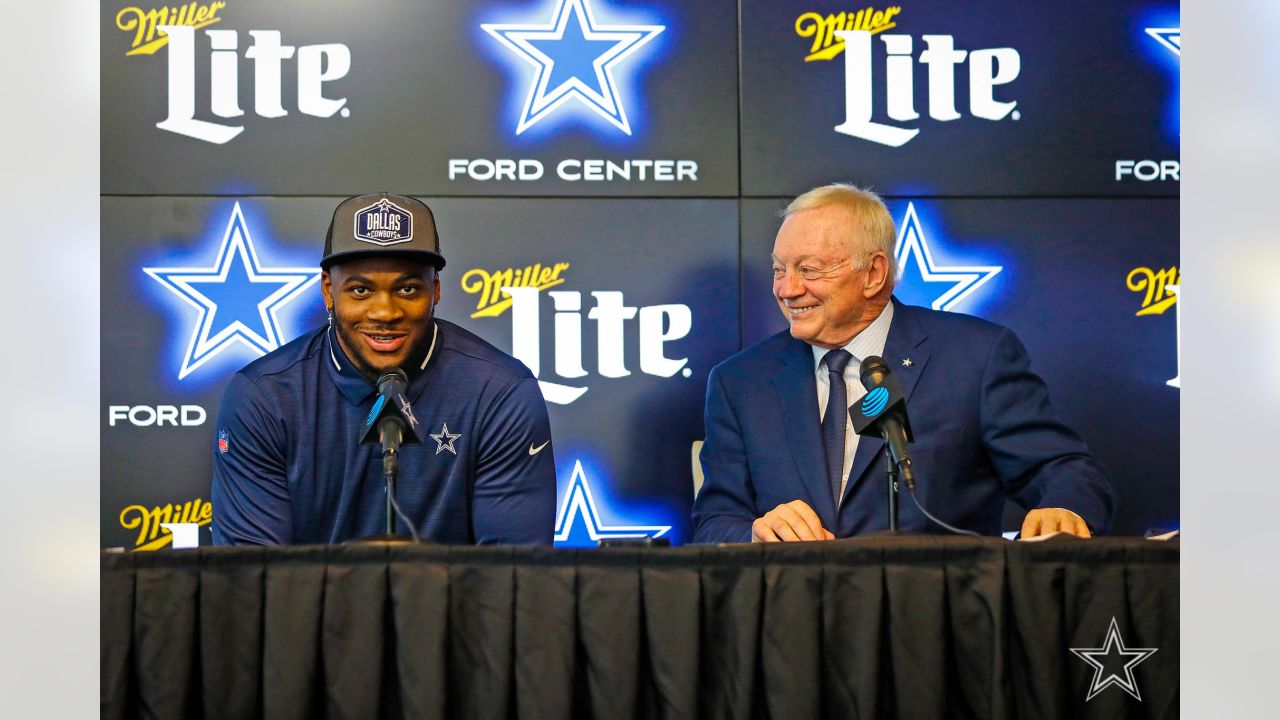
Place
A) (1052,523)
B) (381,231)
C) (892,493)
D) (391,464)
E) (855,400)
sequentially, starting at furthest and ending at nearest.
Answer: (855,400) < (381,231) < (1052,523) < (892,493) < (391,464)

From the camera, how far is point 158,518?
3645 mm

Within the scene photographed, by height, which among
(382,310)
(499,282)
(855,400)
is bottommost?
(855,400)

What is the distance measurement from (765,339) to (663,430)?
0.43 meters

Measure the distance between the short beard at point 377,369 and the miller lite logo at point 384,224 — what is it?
0.27 metres

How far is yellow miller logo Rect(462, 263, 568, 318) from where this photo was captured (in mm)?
3715

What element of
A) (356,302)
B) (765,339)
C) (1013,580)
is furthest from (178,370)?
(1013,580)

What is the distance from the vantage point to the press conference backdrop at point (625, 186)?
365cm

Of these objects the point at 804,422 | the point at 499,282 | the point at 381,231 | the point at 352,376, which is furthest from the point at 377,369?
the point at 804,422

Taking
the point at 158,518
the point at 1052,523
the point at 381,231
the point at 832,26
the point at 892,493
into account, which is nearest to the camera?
the point at 892,493

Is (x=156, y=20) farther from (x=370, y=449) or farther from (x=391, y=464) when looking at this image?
(x=391, y=464)

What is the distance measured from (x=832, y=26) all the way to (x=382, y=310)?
1607 millimetres
